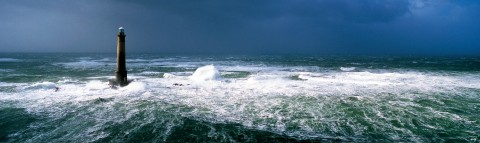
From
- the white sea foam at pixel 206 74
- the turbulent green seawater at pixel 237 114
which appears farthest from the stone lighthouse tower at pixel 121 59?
the white sea foam at pixel 206 74

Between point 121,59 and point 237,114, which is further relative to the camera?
point 121,59

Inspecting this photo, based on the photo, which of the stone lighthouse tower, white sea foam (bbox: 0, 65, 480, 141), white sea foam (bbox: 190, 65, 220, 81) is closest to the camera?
white sea foam (bbox: 0, 65, 480, 141)

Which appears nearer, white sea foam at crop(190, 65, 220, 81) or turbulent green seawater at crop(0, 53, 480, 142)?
turbulent green seawater at crop(0, 53, 480, 142)

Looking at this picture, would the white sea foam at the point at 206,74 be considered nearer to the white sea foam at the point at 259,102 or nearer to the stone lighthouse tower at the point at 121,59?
the white sea foam at the point at 259,102

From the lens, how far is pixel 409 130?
9617 mm

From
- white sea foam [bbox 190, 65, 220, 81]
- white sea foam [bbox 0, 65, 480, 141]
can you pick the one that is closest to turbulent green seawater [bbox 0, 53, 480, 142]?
white sea foam [bbox 0, 65, 480, 141]

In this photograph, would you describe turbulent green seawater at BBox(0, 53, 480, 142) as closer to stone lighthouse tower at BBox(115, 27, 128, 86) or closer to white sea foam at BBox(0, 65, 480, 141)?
white sea foam at BBox(0, 65, 480, 141)

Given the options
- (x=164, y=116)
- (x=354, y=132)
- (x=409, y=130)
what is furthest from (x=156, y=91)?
(x=409, y=130)

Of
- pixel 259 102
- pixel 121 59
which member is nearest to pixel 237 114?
pixel 259 102

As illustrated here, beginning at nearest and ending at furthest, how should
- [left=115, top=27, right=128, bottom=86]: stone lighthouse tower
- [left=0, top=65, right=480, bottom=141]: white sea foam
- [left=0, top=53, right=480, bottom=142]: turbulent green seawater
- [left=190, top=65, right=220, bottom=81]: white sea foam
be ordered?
[left=0, top=53, right=480, bottom=142]: turbulent green seawater → [left=0, top=65, right=480, bottom=141]: white sea foam → [left=115, top=27, right=128, bottom=86]: stone lighthouse tower → [left=190, top=65, right=220, bottom=81]: white sea foam

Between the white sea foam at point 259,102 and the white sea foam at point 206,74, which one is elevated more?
the white sea foam at point 206,74

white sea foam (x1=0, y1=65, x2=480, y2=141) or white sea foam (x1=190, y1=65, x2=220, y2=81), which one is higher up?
white sea foam (x1=190, y1=65, x2=220, y2=81)

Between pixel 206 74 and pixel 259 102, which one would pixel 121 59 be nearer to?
pixel 206 74

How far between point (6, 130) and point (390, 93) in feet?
54.5
